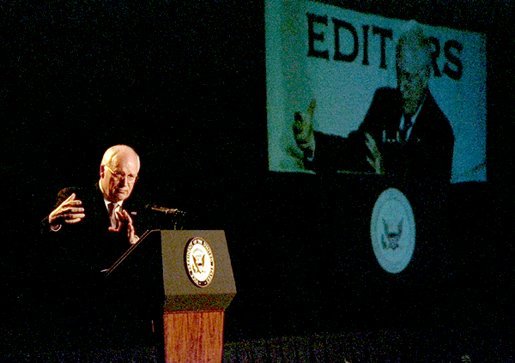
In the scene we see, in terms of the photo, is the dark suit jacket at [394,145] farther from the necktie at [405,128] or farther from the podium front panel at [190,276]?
the podium front panel at [190,276]

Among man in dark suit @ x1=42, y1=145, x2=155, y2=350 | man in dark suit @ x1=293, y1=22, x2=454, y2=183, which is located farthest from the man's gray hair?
man in dark suit @ x1=293, y1=22, x2=454, y2=183

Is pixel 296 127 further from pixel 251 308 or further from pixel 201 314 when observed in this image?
pixel 201 314

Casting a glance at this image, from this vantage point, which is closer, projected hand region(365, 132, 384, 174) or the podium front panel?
the podium front panel

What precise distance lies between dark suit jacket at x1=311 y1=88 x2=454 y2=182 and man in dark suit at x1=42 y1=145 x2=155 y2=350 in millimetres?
1665

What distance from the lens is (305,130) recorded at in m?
6.44

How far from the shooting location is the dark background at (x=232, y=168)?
5.16m

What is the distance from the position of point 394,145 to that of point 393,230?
64cm

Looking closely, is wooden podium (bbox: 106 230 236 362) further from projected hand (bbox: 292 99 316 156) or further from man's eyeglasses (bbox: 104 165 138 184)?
projected hand (bbox: 292 99 316 156)

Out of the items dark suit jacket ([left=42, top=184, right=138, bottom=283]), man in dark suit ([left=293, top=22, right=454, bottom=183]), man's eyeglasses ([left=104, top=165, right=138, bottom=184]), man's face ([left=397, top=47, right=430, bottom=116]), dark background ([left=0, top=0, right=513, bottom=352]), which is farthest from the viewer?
man's face ([left=397, top=47, right=430, bottom=116])

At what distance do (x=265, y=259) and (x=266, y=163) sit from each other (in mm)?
636

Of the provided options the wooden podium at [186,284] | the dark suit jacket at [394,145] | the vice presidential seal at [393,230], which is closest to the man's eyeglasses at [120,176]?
the wooden podium at [186,284]

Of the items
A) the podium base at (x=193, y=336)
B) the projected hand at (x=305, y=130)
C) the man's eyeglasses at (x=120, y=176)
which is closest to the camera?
the podium base at (x=193, y=336)

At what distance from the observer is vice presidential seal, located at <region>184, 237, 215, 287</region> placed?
4.00m

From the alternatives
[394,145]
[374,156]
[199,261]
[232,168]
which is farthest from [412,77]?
[199,261]
